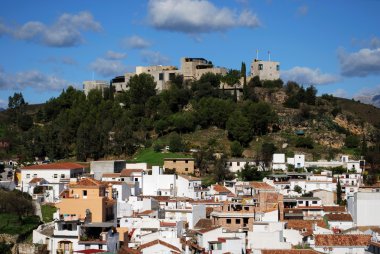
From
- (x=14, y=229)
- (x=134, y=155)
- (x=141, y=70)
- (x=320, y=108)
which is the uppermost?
(x=141, y=70)

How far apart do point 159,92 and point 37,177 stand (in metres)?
23.7

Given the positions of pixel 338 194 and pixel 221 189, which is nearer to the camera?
pixel 221 189

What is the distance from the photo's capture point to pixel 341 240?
2675 centimetres

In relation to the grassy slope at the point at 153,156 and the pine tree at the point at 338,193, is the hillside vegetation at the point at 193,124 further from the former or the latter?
the pine tree at the point at 338,193

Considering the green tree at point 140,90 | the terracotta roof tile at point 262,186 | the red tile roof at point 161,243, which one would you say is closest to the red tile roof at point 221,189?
the terracotta roof tile at point 262,186

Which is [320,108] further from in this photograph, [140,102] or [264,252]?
[264,252]

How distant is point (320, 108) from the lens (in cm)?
6131

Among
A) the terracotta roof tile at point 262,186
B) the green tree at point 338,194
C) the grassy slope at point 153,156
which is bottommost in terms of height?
the green tree at point 338,194

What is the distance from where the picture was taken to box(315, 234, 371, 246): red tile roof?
2650 centimetres

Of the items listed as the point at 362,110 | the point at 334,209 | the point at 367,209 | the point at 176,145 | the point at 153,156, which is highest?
the point at 362,110

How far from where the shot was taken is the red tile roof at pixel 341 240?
86.9 ft

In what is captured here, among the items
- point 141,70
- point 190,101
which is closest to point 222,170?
point 190,101

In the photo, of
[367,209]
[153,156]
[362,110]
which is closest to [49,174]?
[153,156]

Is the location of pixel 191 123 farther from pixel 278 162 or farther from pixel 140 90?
pixel 278 162
